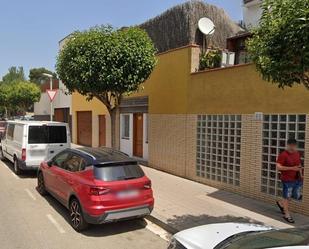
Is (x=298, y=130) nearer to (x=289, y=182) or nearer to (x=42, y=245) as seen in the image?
(x=289, y=182)

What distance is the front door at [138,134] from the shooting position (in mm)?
15970

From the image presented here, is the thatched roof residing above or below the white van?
above

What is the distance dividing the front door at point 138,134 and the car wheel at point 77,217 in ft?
28.2

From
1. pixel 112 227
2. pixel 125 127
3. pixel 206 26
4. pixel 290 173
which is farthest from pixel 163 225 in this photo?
pixel 125 127

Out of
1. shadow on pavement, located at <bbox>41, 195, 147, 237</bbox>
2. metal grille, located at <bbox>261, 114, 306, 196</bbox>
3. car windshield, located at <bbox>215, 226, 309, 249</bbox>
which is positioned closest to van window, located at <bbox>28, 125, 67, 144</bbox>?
shadow on pavement, located at <bbox>41, 195, 147, 237</bbox>

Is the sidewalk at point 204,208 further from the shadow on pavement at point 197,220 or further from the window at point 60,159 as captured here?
the window at point 60,159

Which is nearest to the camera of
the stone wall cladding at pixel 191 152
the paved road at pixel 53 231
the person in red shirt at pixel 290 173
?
the paved road at pixel 53 231

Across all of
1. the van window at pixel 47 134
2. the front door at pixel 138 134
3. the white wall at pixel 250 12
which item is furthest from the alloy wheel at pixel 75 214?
the white wall at pixel 250 12

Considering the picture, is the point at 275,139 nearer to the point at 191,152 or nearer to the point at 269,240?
the point at 191,152

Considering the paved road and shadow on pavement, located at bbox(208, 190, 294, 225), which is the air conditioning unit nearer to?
shadow on pavement, located at bbox(208, 190, 294, 225)

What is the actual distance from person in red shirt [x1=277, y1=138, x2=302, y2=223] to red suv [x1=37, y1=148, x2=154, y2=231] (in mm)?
2668

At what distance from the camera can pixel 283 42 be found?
200 inches

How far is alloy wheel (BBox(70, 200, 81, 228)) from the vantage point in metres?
7.14

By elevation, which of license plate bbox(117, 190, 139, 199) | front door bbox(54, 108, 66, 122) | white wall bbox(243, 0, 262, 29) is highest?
white wall bbox(243, 0, 262, 29)
